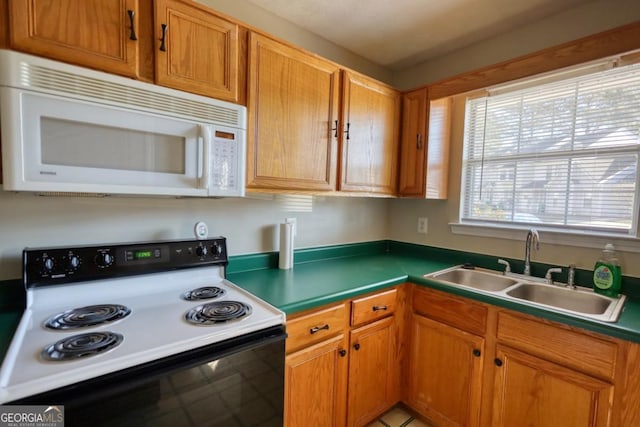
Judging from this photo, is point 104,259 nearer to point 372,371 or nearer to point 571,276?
point 372,371

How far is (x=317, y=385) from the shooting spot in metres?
1.41

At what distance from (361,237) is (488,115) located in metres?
1.27

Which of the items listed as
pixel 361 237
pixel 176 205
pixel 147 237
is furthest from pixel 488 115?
pixel 147 237

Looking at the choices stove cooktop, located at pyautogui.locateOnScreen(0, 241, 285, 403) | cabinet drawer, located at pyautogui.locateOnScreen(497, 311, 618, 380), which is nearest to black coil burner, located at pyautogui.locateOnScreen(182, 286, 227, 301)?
stove cooktop, located at pyautogui.locateOnScreen(0, 241, 285, 403)

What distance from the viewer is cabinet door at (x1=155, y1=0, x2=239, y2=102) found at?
1165 mm

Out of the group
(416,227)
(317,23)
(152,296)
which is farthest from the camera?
(416,227)

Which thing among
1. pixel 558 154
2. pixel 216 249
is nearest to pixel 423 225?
pixel 558 154

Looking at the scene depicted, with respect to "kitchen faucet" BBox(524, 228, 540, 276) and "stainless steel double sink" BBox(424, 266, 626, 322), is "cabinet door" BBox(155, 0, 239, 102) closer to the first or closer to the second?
"stainless steel double sink" BBox(424, 266, 626, 322)

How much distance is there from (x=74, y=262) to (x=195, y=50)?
0.99 meters

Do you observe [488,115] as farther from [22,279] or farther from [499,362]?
[22,279]

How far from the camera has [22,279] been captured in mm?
1166

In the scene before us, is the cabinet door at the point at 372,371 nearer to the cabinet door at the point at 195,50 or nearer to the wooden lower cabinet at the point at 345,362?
the wooden lower cabinet at the point at 345,362

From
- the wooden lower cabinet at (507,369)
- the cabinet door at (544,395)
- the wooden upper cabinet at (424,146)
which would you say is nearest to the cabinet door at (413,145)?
the wooden upper cabinet at (424,146)

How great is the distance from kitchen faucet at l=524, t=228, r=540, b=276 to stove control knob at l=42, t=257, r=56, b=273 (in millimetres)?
2355
